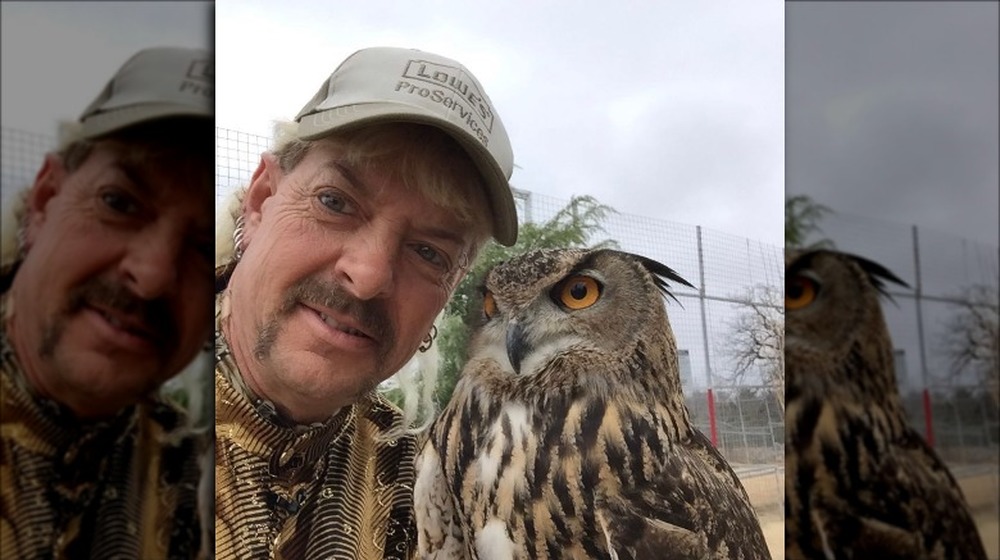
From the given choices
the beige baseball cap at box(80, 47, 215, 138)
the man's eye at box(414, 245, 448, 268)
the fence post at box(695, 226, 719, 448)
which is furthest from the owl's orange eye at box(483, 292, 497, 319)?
the beige baseball cap at box(80, 47, 215, 138)

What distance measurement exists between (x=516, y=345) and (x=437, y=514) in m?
0.46

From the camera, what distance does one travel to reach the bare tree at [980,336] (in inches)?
105

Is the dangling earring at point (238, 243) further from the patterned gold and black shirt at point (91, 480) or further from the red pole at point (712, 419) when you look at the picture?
the red pole at point (712, 419)

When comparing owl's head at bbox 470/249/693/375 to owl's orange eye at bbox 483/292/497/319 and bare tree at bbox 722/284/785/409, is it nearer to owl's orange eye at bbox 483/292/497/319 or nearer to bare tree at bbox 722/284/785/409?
owl's orange eye at bbox 483/292/497/319

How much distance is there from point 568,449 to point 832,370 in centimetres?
110

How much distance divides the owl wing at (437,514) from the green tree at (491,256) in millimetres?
167

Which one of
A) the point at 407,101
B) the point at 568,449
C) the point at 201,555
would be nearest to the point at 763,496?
the point at 568,449

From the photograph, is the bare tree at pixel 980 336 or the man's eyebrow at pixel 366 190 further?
the bare tree at pixel 980 336

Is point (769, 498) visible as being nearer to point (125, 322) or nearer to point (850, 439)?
point (850, 439)

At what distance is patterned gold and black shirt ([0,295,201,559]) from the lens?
2004 millimetres

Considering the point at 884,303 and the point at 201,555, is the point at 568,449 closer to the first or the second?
the point at 201,555

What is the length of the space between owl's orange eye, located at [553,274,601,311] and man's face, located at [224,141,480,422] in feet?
0.79

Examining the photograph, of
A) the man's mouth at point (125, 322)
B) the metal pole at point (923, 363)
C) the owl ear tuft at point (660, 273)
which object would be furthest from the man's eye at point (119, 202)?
the metal pole at point (923, 363)

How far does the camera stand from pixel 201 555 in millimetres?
2191
